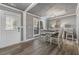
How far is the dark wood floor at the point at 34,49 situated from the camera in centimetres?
225

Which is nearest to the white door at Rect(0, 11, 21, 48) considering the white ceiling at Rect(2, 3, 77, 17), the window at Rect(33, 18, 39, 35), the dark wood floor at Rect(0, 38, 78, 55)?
the dark wood floor at Rect(0, 38, 78, 55)

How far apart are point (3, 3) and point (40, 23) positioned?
0.99 m

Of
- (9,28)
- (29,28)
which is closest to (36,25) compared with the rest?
(29,28)

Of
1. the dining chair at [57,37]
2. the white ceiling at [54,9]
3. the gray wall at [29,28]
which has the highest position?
the white ceiling at [54,9]

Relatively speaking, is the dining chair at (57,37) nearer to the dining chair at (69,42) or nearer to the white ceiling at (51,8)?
the dining chair at (69,42)

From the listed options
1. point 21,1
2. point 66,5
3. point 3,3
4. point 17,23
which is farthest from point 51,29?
point 3,3

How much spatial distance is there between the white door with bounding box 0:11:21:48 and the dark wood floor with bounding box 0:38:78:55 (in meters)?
0.15

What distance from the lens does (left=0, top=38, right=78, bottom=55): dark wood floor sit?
2250mm

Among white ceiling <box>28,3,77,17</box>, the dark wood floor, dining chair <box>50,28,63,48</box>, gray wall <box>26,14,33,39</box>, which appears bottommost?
the dark wood floor

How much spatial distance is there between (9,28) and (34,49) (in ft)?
2.61

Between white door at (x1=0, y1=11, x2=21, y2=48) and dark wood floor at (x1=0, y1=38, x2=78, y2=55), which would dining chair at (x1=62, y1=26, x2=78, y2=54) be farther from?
white door at (x1=0, y1=11, x2=21, y2=48)

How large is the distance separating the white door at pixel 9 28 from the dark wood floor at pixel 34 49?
15 centimetres

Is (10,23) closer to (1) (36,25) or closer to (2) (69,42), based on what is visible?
(1) (36,25)

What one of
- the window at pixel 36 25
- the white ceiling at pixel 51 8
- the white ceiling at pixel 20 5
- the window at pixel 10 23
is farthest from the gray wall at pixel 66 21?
the window at pixel 10 23
